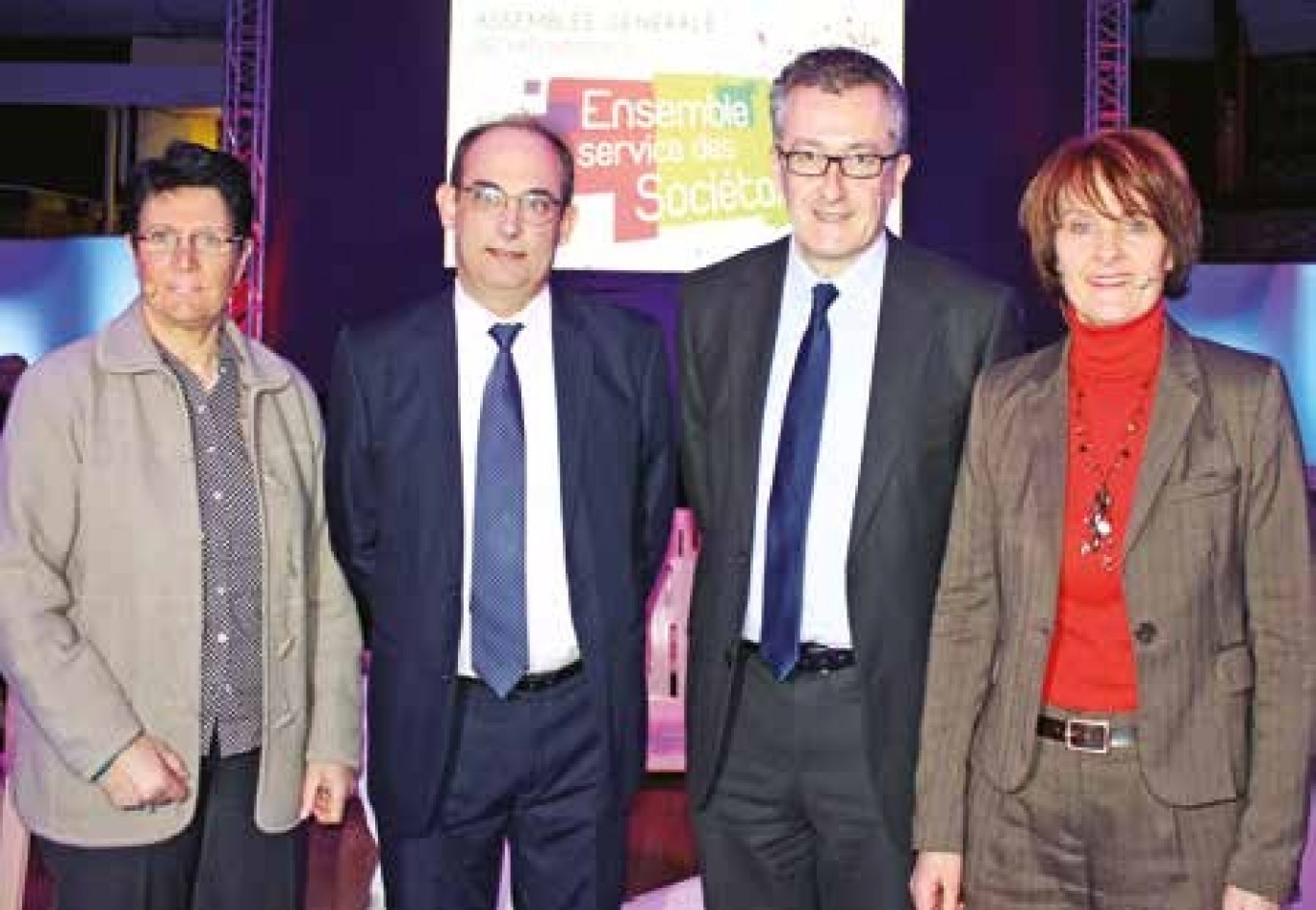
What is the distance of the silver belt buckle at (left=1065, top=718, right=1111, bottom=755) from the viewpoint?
177 centimetres

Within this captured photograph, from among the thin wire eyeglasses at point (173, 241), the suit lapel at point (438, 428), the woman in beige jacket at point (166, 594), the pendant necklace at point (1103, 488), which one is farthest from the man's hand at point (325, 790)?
the pendant necklace at point (1103, 488)

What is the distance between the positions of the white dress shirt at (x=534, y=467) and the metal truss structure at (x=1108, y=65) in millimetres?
4907

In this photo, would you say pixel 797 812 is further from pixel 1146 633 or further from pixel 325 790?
pixel 325 790

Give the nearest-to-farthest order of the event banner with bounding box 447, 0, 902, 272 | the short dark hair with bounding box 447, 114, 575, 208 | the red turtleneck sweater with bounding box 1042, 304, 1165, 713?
the red turtleneck sweater with bounding box 1042, 304, 1165, 713
the short dark hair with bounding box 447, 114, 575, 208
the event banner with bounding box 447, 0, 902, 272

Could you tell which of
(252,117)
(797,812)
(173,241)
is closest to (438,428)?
(173,241)

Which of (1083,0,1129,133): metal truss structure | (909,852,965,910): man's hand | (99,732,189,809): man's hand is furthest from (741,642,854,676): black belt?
(1083,0,1129,133): metal truss structure

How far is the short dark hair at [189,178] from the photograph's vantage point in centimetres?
209

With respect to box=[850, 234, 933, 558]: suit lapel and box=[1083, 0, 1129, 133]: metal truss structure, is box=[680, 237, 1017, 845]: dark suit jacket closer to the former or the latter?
box=[850, 234, 933, 558]: suit lapel

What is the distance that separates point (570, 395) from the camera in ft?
7.39

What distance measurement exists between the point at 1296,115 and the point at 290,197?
22.9ft

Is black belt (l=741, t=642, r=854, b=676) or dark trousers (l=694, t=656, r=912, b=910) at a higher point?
black belt (l=741, t=642, r=854, b=676)

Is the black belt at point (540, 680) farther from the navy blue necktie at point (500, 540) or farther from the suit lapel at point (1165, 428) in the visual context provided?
the suit lapel at point (1165, 428)

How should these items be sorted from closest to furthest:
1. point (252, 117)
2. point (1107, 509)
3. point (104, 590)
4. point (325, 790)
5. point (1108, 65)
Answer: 1. point (1107, 509)
2. point (104, 590)
3. point (325, 790)
4. point (1108, 65)
5. point (252, 117)

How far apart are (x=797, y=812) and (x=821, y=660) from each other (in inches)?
9.6
